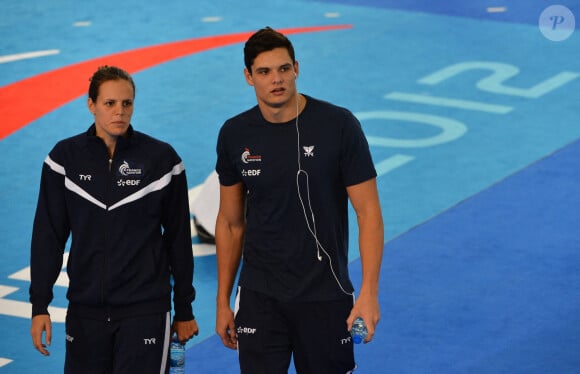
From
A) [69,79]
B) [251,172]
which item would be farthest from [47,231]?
[69,79]

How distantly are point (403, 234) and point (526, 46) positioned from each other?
20.6 feet

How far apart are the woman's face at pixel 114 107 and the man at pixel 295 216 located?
472 mm

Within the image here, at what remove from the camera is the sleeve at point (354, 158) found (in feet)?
17.6

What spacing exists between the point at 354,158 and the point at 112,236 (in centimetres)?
118

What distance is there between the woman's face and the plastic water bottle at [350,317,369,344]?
1.39m

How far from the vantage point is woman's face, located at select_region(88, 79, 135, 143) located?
5543 millimetres

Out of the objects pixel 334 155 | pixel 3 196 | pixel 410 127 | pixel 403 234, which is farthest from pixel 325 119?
pixel 410 127

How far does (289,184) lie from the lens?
5438mm

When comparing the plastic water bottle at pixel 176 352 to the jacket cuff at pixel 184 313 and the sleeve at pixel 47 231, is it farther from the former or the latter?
the sleeve at pixel 47 231

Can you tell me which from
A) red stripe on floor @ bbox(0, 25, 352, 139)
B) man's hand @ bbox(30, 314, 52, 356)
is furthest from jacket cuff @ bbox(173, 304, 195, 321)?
red stripe on floor @ bbox(0, 25, 352, 139)

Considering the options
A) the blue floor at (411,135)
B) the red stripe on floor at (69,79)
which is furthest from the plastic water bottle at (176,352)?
the red stripe on floor at (69,79)

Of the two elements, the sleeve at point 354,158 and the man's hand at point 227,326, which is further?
the man's hand at point 227,326

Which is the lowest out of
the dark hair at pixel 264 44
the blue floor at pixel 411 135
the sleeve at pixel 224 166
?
the blue floor at pixel 411 135

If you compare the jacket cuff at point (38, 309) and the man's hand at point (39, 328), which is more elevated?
the jacket cuff at point (38, 309)
